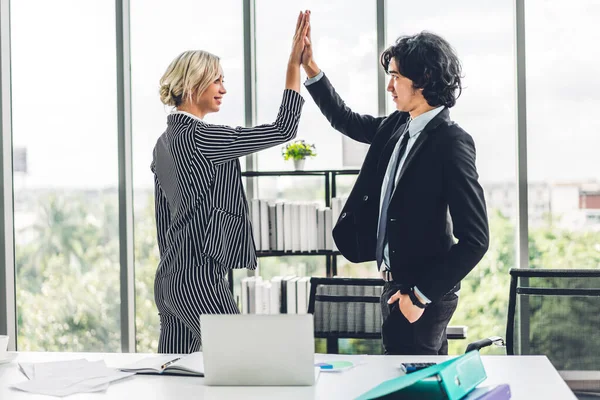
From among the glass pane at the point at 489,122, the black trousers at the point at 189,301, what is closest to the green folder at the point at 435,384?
the black trousers at the point at 189,301

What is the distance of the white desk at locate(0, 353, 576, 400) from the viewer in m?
1.71

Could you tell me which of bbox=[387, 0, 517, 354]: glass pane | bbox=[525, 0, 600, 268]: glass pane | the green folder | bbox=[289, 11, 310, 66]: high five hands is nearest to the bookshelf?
bbox=[387, 0, 517, 354]: glass pane

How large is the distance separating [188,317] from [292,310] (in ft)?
4.82

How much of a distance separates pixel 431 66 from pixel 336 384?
1101mm

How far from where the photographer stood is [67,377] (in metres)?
1.93

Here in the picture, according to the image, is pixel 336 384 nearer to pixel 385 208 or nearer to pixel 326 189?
pixel 385 208

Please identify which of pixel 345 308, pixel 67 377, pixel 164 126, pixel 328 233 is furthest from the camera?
pixel 164 126

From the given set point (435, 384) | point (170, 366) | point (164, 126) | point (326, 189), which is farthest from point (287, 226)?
point (435, 384)

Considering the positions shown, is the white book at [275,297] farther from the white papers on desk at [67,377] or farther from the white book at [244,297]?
the white papers on desk at [67,377]

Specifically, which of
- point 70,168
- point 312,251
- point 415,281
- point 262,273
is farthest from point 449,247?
point 70,168

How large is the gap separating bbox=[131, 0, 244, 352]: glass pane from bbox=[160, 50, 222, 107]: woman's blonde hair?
5.24 feet

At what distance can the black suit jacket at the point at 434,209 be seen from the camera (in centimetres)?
216

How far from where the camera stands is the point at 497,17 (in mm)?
3885

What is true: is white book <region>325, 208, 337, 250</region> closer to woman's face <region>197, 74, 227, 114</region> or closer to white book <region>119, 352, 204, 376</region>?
woman's face <region>197, 74, 227, 114</region>
